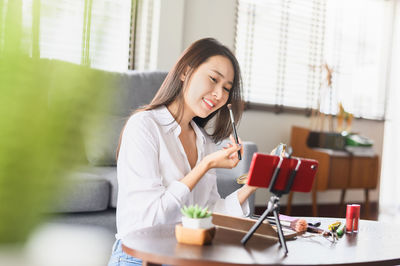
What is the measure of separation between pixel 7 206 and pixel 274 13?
12.6 ft

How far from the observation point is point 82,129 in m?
0.30

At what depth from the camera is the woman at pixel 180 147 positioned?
1174mm

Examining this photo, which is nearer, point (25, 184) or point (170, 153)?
point (25, 184)

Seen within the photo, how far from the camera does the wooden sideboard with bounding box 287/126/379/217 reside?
12.0ft

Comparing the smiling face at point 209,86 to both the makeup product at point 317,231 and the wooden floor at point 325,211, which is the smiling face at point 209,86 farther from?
the wooden floor at point 325,211

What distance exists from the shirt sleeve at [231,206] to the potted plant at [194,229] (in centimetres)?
34

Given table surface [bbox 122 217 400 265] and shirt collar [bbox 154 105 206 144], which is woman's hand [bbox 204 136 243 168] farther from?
shirt collar [bbox 154 105 206 144]

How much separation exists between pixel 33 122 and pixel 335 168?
3.58 metres

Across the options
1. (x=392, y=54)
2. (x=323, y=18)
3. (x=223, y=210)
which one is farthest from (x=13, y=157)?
(x=392, y=54)

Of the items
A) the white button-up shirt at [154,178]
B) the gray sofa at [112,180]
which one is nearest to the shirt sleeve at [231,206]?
the white button-up shirt at [154,178]

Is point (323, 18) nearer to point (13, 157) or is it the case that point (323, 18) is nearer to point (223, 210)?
point (223, 210)

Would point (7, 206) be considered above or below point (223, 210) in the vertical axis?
above

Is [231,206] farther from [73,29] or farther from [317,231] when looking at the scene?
[73,29]

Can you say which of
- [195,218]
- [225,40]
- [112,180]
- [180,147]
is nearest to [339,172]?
[225,40]
